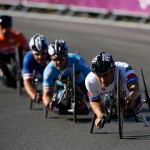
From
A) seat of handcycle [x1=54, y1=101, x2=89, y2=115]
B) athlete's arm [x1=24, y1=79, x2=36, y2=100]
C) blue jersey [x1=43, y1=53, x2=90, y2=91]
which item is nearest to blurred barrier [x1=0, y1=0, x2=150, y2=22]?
athlete's arm [x1=24, y1=79, x2=36, y2=100]

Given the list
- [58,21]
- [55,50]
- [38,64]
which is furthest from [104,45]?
[55,50]

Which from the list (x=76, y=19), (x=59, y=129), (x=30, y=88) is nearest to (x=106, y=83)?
(x=59, y=129)

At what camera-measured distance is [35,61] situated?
13562 millimetres

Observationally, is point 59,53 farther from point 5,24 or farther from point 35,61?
point 5,24

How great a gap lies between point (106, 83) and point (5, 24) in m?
Result: 5.31

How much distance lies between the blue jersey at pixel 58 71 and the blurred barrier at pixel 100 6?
1060cm

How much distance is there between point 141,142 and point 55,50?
2567 mm

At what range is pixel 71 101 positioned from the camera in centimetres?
1191

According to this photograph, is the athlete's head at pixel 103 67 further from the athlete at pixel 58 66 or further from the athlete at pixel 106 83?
the athlete at pixel 58 66

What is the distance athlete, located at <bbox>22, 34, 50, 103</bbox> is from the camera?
1310 centimetres

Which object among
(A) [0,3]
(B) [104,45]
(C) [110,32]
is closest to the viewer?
(B) [104,45]

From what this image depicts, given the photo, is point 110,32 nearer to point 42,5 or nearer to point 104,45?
point 104,45

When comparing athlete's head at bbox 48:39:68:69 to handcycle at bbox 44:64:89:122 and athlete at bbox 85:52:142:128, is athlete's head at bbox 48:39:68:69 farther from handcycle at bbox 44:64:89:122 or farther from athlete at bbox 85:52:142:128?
athlete at bbox 85:52:142:128

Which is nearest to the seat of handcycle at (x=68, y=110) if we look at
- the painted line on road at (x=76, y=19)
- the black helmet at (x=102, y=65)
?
the black helmet at (x=102, y=65)
